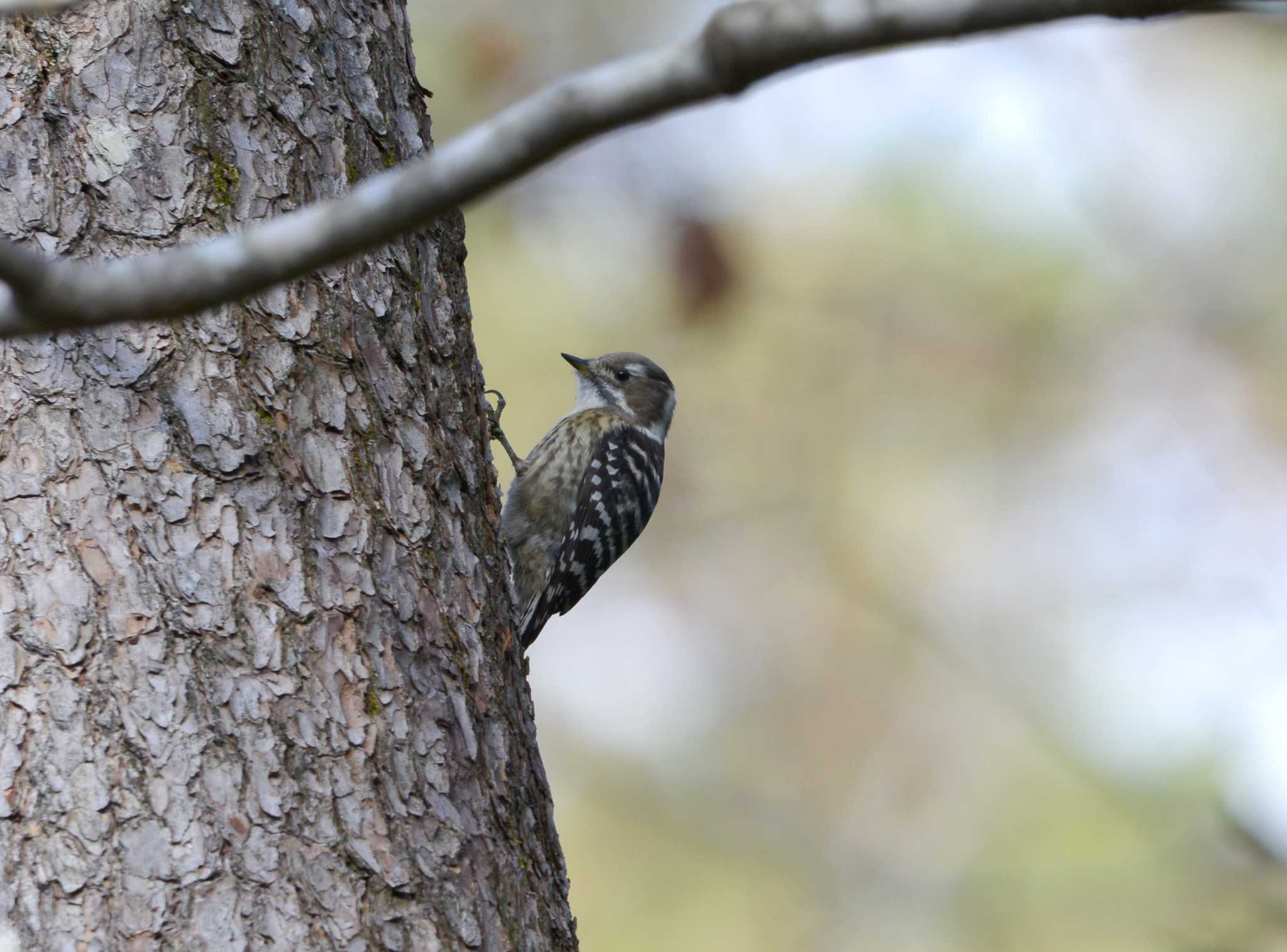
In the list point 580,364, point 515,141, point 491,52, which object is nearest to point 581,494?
point 580,364

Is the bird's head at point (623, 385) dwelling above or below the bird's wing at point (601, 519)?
above

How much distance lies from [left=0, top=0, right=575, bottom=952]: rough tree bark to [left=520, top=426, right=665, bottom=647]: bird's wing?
2292 mm

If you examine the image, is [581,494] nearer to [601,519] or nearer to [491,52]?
[601,519]

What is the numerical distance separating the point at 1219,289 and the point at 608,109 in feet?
24.0

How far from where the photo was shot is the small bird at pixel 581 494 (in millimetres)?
4986

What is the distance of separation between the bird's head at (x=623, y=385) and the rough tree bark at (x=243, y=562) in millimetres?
3179

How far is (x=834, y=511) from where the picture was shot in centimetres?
912

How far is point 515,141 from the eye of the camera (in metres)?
1.25

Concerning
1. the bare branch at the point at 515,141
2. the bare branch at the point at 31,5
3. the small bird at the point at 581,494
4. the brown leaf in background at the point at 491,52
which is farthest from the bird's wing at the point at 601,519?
the bare branch at the point at 515,141

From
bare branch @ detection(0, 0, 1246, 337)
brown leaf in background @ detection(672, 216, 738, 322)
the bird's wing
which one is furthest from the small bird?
bare branch @ detection(0, 0, 1246, 337)

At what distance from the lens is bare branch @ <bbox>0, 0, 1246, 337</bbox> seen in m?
1.15

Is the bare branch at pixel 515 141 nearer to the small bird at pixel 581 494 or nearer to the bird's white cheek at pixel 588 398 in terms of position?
the small bird at pixel 581 494

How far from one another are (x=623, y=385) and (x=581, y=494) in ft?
3.04

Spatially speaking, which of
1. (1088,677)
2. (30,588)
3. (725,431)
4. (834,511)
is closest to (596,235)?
(725,431)
